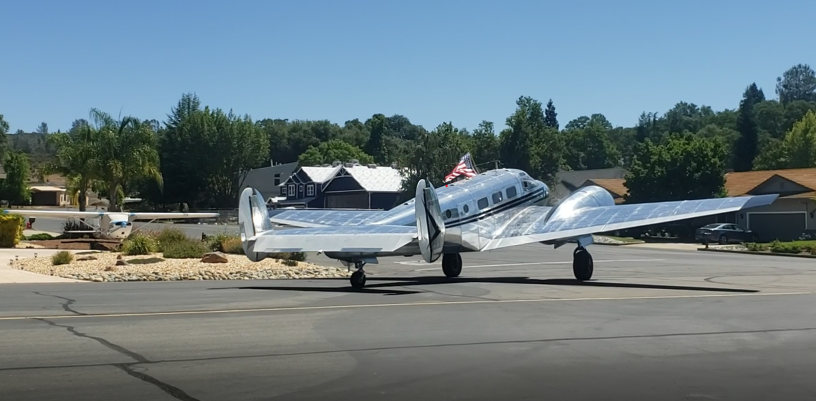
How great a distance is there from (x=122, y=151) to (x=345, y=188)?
134ft

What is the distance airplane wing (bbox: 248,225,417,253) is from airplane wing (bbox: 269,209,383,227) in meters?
4.02

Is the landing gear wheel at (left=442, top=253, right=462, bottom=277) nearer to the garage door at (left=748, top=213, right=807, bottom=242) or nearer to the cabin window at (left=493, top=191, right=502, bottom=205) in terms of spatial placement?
the cabin window at (left=493, top=191, right=502, bottom=205)

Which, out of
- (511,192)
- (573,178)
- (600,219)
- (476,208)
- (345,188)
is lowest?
(600,219)

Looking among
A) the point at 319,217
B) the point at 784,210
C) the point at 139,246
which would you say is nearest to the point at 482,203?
the point at 319,217

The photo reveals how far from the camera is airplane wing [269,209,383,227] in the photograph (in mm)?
25555

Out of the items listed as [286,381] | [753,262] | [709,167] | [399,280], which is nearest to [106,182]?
[399,280]

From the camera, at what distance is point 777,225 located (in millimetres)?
58938

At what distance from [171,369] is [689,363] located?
6.59 meters

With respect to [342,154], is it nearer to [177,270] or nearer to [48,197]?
[48,197]

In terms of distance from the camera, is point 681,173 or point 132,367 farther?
point 681,173

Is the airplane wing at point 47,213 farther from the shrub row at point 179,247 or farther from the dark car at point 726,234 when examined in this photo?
the dark car at point 726,234

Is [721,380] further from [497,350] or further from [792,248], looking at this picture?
[792,248]

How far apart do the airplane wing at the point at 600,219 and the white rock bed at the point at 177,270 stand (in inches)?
238

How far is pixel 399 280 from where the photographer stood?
85.2ft
